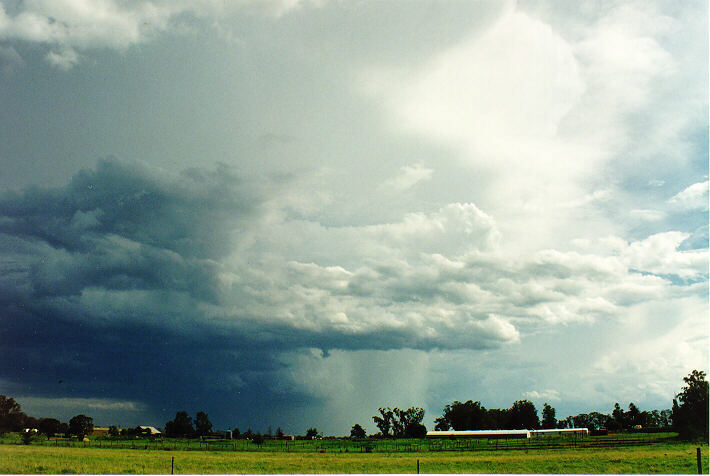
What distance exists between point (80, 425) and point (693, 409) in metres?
147

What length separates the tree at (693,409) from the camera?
11531 cm

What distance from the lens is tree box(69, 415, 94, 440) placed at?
471ft

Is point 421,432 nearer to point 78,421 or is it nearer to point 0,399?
point 78,421

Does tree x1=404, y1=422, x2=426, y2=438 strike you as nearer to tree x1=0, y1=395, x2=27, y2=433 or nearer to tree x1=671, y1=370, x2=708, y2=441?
tree x1=671, y1=370, x2=708, y2=441

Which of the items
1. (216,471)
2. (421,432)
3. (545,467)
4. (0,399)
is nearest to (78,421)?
(0,399)

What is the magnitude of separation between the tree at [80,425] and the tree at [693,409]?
5415 inches

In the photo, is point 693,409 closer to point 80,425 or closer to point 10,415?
point 80,425

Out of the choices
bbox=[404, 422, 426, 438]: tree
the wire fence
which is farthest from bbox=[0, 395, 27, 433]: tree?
bbox=[404, 422, 426, 438]: tree

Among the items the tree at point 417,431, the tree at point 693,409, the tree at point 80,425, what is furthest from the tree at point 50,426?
the tree at point 693,409

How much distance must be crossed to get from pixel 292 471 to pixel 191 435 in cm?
15804

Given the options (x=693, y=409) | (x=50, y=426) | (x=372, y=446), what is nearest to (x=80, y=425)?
(x=50, y=426)

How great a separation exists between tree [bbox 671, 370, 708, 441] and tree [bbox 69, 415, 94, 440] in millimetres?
137529

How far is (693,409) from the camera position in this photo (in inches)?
4769

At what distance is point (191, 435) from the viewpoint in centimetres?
19950
